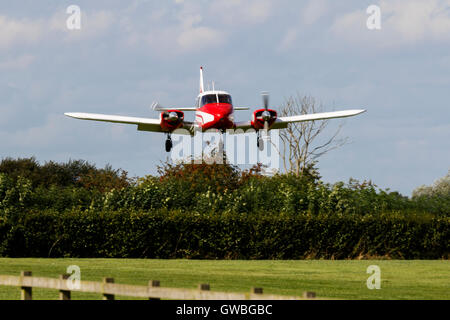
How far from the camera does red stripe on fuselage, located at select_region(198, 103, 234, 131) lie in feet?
127

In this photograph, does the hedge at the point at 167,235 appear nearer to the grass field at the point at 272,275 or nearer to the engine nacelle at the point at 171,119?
the grass field at the point at 272,275

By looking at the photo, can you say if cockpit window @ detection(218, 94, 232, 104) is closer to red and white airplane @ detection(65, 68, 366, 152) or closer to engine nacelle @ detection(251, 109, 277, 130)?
red and white airplane @ detection(65, 68, 366, 152)

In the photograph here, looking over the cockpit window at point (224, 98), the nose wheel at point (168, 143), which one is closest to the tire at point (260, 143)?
the cockpit window at point (224, 98)

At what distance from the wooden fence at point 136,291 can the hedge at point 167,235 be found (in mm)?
22626

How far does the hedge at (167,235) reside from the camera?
34.9 metres

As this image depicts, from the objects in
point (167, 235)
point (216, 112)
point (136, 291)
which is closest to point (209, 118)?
point (216, 112)

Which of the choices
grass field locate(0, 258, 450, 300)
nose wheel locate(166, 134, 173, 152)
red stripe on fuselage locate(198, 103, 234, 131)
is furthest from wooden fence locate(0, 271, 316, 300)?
nose wheel locate(166, 134, 173, 152)

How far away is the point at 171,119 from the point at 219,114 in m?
3.98

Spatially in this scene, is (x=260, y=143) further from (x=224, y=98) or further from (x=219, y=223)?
(x=219, y=223)

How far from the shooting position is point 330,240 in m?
35.8

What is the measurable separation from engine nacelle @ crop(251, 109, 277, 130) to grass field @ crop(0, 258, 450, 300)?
439 inches
